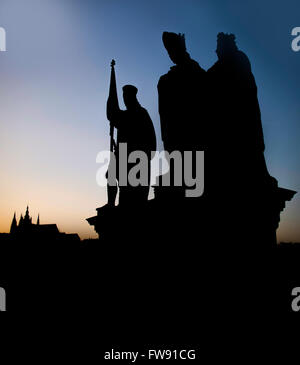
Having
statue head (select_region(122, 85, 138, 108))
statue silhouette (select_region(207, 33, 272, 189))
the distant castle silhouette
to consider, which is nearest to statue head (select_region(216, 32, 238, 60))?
statue silhouette (select_region(207, 33, 272, 189))

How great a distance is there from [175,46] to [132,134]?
75.8 inches

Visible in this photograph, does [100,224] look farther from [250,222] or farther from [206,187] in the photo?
[250,222]

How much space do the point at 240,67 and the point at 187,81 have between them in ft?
2.83

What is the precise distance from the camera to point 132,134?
5.93 meters

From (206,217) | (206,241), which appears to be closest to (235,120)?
(206,217)

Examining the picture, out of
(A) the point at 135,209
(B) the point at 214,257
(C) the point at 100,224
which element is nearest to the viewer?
(B) the point at 214,257

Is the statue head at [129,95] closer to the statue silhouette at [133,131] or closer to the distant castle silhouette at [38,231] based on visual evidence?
the statue silhouette at [133,131]

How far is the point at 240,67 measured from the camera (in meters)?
4.36

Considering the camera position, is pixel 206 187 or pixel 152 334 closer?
pixel 152 334

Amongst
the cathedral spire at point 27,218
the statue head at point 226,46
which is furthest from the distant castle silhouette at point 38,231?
the statue head at point 226,46

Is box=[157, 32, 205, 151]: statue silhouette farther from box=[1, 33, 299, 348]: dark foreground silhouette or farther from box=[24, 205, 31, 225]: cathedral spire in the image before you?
box=[24, 205, 31, 225]: cathedral spire

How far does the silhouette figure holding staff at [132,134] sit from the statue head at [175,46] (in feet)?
4.95
